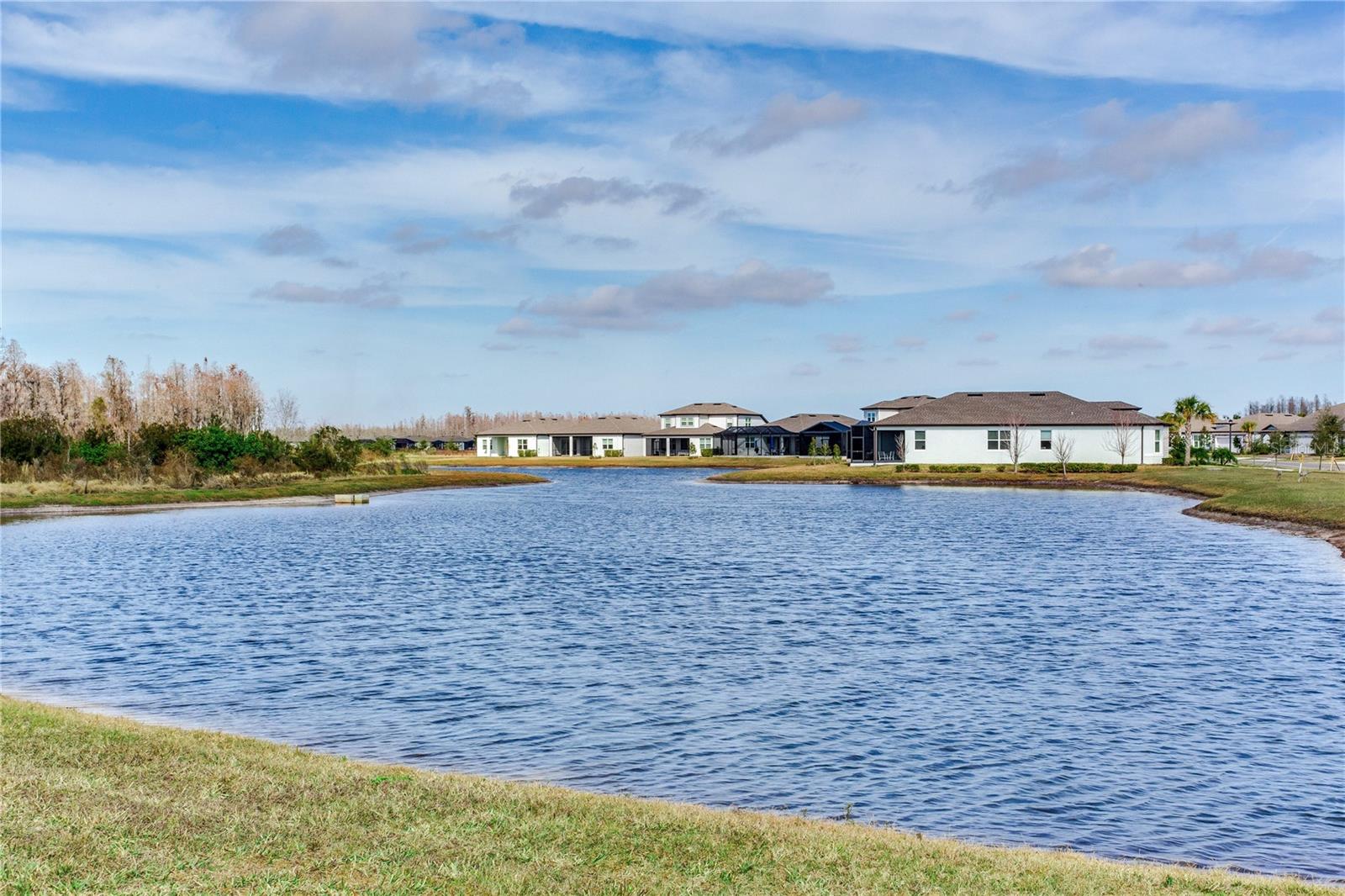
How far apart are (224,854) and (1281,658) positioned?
17895 millimetres

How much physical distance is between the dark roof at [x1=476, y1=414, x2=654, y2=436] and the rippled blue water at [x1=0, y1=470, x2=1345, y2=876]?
324 feet

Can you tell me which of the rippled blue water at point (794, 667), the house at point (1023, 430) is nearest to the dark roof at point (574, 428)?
the house at point (1023, 430)

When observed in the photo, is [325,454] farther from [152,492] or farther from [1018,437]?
[1018,437]

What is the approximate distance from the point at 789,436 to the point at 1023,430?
43.8m

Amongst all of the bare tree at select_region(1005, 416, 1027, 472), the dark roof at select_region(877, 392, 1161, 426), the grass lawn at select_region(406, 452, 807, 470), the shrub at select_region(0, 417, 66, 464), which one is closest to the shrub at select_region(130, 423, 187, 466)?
the shrub at select_region(0, 417, 66, 464)

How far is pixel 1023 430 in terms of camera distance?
83.8 metres

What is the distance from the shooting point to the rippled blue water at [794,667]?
12.5 m

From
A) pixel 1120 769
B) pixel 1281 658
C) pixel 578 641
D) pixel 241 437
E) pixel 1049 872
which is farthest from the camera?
pixel 241 437

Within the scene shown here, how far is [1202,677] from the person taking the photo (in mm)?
17969

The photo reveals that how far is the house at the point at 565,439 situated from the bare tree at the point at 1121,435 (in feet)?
223

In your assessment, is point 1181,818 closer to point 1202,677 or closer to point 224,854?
point 1202,677

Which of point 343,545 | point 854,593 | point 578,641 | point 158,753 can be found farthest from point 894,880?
point 343,545

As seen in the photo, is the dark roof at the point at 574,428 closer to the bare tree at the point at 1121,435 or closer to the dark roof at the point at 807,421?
the dark roof at the point at 807,421

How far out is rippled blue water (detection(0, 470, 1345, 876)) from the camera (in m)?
12.5
